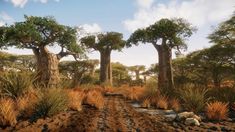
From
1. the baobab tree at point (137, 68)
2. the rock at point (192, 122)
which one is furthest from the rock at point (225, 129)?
the baobab tree at point (137, 68)

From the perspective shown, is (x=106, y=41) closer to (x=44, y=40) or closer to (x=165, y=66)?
(x=165, y=66)

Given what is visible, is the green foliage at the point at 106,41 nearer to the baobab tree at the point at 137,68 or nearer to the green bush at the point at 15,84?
the green bush at the point at 15,84

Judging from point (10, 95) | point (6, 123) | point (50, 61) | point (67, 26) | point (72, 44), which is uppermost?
point (67, 26)

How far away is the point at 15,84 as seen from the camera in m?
8.20

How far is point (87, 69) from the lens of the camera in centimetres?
3036

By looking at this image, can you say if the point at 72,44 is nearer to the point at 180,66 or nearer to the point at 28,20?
the point at 28,20

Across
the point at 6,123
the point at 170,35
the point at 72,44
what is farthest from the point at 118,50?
the point at 6,123

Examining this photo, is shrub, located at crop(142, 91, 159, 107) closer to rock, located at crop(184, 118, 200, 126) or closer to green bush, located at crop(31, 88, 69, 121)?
rock, located at crop(184, 118, 200, 126)

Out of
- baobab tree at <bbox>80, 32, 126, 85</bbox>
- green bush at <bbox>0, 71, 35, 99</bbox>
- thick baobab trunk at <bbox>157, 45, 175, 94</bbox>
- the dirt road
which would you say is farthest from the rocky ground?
Result: baobab tree at <bbox>80, 32, 126, 85</bbox>

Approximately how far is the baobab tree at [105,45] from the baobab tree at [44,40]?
344 inches

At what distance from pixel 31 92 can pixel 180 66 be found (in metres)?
20.7

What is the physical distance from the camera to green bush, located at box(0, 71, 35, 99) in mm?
8141

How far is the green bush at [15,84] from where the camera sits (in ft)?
26.7

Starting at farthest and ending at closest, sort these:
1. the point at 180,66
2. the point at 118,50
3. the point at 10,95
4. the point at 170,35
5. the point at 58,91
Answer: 1. the point at 180,66
2. the point at 118,50
3. the point at 170,35
4. the point at 10,95
5. the point at 58,91
